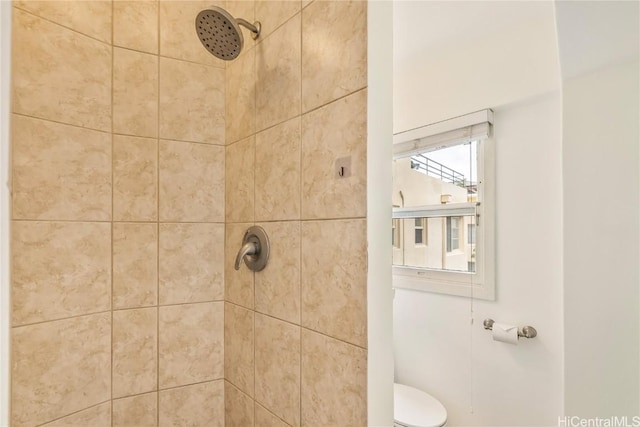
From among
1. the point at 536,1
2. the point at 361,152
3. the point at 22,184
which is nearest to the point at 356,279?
the point at 361,152

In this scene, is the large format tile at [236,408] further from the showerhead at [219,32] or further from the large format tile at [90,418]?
the showerhead at [219,32]

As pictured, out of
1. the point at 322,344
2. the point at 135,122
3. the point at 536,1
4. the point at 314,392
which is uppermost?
the point at 536,1

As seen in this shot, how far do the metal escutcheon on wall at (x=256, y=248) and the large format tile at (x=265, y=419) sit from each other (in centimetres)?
39

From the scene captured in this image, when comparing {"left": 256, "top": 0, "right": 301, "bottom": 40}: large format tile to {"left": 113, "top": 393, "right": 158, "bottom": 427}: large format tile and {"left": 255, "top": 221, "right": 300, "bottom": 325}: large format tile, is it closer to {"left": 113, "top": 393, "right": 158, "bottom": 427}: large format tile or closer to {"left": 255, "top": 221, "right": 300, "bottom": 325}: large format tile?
{"left": 255, "top": 221, "right": 300, "bottom": 325}: large format tile

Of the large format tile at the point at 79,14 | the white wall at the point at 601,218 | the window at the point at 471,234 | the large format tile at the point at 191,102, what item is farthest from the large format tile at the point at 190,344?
the window at the point at 471,234

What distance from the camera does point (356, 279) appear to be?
697mm

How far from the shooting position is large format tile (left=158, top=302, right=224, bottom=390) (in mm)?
1063

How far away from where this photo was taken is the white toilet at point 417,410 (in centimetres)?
171

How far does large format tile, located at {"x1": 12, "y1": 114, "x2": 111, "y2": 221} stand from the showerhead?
405mm

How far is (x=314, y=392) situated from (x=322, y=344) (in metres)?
0.12

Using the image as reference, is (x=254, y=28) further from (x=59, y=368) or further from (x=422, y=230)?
(x=422, y=230)

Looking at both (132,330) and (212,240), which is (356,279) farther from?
(132,330)
